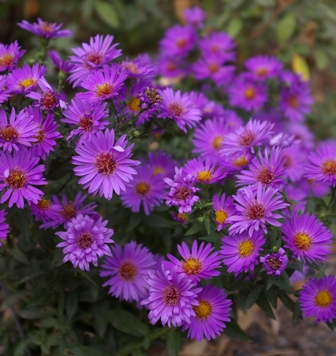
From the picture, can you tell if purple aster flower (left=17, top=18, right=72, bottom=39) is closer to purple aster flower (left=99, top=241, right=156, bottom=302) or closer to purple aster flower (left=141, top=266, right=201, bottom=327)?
purple aster flower (left=99, top=241, right=156, bottom=302)

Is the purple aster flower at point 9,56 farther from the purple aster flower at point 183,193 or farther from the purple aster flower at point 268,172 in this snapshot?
the purple aster flower at point 268,172

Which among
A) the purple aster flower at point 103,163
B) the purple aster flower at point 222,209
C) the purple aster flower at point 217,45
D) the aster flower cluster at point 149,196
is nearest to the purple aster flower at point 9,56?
the aster flower cluster at point 149,196

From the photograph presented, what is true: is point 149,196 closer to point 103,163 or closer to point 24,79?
point 103,163

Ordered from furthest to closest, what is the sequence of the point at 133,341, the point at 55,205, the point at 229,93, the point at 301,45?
1. the point at 301,45
2. the point at 229,93
3. the point at 133,341
4. the point at 55,205

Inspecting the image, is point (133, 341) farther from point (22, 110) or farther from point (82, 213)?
point (22, 110)

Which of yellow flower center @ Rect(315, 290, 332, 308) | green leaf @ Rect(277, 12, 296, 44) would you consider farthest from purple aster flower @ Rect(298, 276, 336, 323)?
green leaf @ Rect(277, 12, 296, 44)

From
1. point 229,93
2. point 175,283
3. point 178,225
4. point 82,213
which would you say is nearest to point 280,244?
point 175,283

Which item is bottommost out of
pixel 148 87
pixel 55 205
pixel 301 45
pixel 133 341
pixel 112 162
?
pixel 133 341
